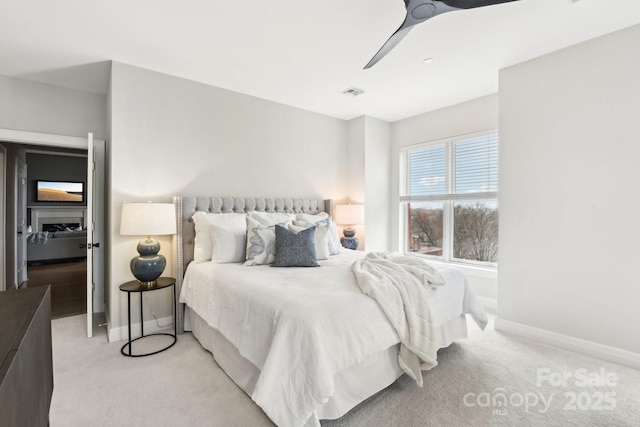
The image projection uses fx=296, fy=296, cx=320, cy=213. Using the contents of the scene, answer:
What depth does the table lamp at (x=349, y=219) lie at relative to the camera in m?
4.39

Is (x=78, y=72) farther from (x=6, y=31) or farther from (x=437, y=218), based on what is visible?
(x=437, y=218)

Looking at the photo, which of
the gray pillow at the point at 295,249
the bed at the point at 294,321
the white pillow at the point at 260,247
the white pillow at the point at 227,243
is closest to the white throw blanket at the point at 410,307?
the bed at the point at 294,321

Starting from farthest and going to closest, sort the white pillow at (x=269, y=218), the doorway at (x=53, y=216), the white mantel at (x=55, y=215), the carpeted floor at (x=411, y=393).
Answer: the white mantel at (x=55, y=215) → the doorway at (x=53, y=216) → the white pillow at (x=269, y=218) → the carpeted floor at (x=411, y=393)

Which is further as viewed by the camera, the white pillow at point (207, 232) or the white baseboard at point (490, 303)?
the white baseboard at point (490, 303)

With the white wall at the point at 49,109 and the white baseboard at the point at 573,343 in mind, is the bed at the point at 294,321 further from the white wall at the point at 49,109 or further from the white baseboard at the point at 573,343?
the white wall at the point at 49,109

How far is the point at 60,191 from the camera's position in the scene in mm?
7559

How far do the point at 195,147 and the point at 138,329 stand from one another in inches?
79.8

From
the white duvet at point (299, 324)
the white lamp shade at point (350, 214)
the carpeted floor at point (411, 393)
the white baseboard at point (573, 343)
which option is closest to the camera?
the white duvet at point (299, 324)

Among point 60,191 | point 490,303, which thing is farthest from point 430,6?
point 60,191

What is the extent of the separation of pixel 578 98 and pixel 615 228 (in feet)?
3.92

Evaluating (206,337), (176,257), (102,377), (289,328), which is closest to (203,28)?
(176,257)

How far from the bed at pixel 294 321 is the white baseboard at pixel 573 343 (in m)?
0.63

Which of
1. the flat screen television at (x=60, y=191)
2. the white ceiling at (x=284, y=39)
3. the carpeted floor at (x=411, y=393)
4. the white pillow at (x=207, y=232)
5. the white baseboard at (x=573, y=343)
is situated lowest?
the carpeted floor at (x=411, y=393)

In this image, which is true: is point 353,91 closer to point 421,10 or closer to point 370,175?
point 370,175
